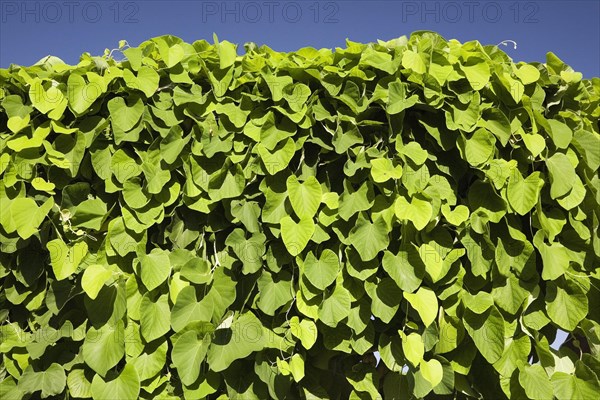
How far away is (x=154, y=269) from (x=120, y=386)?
427 mm

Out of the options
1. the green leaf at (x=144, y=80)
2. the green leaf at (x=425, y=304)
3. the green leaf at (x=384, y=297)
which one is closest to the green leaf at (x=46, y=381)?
the green leaf at (x=144, y=80)

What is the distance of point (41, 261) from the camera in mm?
1836

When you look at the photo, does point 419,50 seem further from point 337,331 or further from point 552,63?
point 337,331

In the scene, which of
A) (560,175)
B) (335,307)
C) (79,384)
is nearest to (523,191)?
(560,175)

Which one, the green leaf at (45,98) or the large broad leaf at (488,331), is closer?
the large broad leaf at (488,331)

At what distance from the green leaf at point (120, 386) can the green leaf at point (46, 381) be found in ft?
0.50

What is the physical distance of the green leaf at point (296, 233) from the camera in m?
1.56

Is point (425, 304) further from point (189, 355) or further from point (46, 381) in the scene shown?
point (46, 381)

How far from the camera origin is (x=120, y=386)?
168 centimetres

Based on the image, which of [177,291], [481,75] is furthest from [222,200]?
[481,75]

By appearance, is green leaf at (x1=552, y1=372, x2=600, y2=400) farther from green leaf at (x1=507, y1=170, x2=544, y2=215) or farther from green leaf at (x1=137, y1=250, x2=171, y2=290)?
green leaf at (x1=137, y1=250, x2=171, y2=290)

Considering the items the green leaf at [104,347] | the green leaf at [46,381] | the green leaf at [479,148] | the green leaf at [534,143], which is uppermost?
the green leaf at [534,143]

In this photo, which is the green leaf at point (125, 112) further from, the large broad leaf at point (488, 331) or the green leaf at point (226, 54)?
the large broad leaf at point (488, 331)

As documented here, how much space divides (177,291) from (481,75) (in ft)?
4.16
